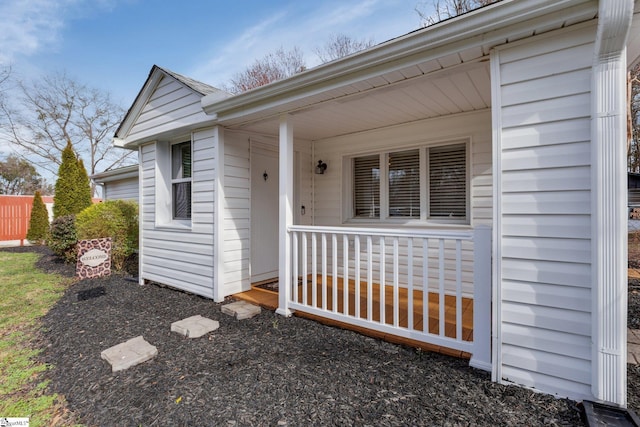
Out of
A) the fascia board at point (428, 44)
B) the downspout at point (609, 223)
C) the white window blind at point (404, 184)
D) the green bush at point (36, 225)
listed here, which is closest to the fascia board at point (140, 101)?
the fascia board at point (428, 44)

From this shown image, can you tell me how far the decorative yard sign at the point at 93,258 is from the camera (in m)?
5.50

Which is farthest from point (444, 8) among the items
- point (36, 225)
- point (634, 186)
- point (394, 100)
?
point (36, 225)

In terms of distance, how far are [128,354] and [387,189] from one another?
3659mm

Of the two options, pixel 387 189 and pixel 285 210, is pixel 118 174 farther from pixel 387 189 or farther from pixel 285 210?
pixel 387 189

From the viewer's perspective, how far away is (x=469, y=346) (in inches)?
93.0

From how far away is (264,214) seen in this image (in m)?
4.80

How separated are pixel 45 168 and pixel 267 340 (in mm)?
22599

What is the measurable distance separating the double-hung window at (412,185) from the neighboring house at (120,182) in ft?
25.3

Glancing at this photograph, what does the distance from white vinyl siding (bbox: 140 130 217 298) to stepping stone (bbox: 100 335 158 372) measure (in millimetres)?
1429

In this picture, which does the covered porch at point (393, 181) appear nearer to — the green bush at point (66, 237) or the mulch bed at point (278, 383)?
the mulch bed at point (278, 383)

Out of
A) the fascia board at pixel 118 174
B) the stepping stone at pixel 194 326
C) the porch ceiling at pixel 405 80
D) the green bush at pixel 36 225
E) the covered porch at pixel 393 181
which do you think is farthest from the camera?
the green bush at pixel 36 225

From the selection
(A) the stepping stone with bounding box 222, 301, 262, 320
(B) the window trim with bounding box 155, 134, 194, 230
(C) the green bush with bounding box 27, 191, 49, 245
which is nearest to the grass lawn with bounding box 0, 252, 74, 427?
(A) the stepping stone with bounding box 222, 301, 262, 320

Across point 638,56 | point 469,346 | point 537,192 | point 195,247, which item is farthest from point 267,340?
point 638,56

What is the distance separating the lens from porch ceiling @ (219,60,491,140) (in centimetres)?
254
